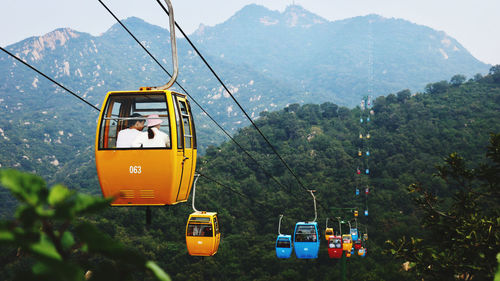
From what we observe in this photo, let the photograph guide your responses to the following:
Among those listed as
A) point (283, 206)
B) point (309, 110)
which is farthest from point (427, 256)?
point (309, 110)

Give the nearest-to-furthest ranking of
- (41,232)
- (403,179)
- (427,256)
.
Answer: (41,232), (427,256), (403,179)

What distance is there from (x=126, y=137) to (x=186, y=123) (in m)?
1.41

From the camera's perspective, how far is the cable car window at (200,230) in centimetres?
2166

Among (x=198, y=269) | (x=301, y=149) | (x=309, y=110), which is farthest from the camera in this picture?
(x=309, y=110)

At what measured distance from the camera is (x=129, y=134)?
32.1ft

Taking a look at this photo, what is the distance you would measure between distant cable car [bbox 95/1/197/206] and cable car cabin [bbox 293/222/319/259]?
1624 centimetres

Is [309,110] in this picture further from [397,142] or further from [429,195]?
[429,195]

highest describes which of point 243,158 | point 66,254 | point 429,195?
point 66,254

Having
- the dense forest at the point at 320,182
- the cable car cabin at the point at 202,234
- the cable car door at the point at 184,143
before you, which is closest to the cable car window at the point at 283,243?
the dense forest at the point at 320,182

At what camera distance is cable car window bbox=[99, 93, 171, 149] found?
9.73 m

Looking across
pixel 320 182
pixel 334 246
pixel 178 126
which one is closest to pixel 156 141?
pixel 178 126

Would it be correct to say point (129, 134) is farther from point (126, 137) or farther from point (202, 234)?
point (202, 234)

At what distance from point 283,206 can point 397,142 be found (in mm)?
39096

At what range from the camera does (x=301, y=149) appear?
118 m
